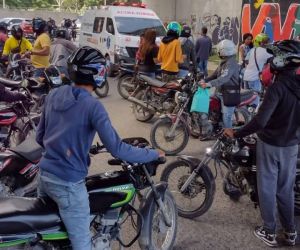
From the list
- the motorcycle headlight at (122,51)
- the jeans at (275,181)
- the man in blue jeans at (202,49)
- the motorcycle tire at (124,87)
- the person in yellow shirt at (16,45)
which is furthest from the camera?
the man in blue jeans at (202,49)

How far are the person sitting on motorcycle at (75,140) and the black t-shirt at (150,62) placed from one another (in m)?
6.86

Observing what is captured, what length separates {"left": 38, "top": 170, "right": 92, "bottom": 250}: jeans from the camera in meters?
2.83

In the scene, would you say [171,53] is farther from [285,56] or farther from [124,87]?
[285,56]

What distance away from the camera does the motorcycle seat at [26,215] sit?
268 cm

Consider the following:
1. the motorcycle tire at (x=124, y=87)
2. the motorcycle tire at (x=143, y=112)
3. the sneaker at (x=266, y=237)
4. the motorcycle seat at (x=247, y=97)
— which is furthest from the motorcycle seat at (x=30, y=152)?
the motorcycle tire at (x=124, y=87)

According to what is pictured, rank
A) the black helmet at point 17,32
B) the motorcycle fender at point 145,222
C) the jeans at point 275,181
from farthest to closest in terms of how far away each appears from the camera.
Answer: the black helmet at point 17,32 < the jeans at point 275,181 < the motorcycle fender at point 145,222

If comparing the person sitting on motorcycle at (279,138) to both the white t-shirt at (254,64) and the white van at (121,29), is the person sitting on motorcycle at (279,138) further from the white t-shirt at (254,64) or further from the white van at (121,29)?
the white van at (121,29)

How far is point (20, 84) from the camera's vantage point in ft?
20.7

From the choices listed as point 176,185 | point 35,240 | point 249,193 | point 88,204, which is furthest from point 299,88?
point 35,240

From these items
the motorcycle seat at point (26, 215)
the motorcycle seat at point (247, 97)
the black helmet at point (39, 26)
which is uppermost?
the black helmet at point (39, 26)

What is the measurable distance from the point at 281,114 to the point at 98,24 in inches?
496

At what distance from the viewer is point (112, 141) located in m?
2.82

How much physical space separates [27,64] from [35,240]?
27.6 feet

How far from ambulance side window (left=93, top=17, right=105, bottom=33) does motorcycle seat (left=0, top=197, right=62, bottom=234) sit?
13.0m
